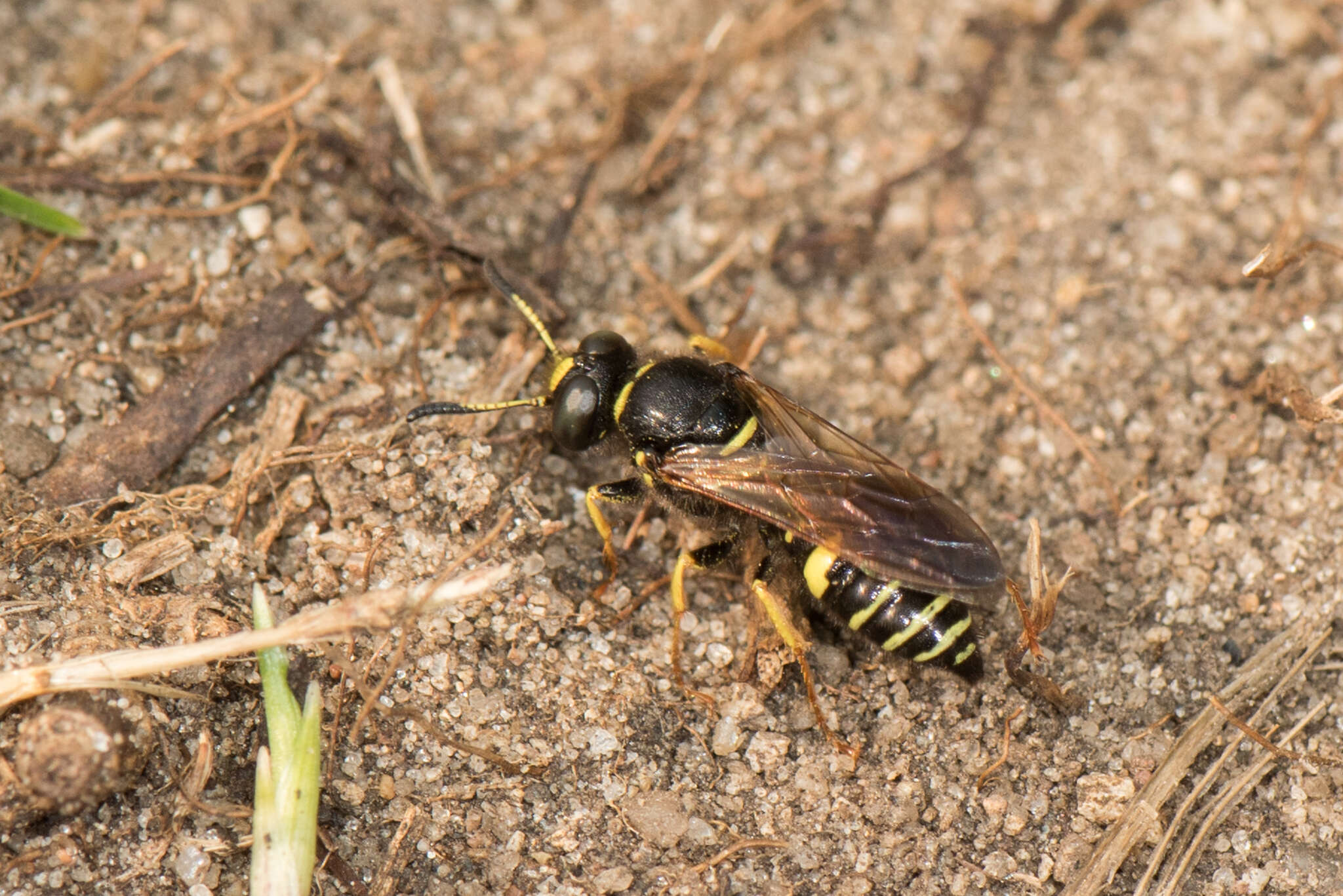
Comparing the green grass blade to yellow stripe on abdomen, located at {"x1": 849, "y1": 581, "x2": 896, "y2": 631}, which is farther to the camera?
the green grass blade

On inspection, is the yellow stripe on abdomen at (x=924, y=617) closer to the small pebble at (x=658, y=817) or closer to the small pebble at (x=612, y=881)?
the small pebble at (x=658, y=817)

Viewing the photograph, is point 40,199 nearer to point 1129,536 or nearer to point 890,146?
point 890,146

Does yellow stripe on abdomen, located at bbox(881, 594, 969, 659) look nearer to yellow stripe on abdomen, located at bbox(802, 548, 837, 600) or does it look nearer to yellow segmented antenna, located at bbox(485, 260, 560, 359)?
yellow stripe on abdomen, located at bbox(802, 548, 837, 600)

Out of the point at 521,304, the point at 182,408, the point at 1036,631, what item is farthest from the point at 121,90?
the point at 1036,631

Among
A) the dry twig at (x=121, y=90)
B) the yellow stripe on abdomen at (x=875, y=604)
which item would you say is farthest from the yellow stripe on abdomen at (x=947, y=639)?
the dry twig at (x=121, y=90)

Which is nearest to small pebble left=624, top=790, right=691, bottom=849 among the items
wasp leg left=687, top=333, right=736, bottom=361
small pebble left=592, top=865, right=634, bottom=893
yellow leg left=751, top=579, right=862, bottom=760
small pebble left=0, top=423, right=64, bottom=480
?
small pebble left=592, top=865, right=634, bottom=893

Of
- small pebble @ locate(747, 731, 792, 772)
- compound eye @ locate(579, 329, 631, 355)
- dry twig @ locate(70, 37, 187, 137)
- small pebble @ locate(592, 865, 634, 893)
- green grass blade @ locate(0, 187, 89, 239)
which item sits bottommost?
small pebble @ locate(592, 865, 634, 893)

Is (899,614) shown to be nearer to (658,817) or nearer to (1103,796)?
(1103,796)
